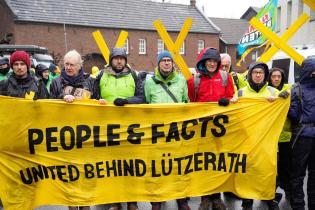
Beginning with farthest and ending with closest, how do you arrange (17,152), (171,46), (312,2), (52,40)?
1. (52,40)
2. (312,2)
3. (171,46)
4. (17,152)

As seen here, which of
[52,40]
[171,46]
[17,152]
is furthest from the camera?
[52,40]

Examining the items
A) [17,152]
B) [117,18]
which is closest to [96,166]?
[17,152]

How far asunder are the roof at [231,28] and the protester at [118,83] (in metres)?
42.8

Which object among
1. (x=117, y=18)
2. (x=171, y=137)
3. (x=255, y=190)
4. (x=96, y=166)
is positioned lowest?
(x=255, y=190)

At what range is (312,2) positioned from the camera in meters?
6.50

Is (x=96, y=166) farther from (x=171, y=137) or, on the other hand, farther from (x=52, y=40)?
(x=52, y=40)

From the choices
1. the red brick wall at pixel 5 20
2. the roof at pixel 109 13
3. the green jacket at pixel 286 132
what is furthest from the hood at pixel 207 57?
the red brick wall at pixel 5 20

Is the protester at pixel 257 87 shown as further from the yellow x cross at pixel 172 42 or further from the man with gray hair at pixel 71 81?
the man with gray hair at pixel 71 81

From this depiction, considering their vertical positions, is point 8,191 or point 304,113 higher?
point 304,113

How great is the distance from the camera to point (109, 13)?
36750mm

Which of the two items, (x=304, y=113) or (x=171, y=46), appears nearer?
(x=304, y=113)

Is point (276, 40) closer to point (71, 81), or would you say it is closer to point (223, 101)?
point (223, 101)

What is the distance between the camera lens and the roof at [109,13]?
108 ft

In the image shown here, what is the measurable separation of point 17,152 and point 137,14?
35166 millimetres
